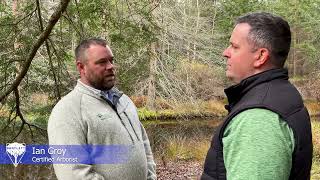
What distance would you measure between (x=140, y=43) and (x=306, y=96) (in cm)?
1991

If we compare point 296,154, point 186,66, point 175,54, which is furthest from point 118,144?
point 186,66

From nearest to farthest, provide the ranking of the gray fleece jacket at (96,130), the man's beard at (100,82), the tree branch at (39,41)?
the gray fleece jacket at (96,130) → the man's beard at (100,82) → the tree branch at (39,41)

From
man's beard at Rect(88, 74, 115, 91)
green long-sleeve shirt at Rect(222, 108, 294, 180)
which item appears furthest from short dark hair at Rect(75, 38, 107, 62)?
green long-sleeve shirt at Rect(222, 108, 294, 180)

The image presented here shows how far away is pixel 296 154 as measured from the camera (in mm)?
1328

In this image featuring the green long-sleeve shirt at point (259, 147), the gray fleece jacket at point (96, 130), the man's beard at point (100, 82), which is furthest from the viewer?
the man's beard at point (100, 82)

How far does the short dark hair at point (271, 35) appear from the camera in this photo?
1458 mm

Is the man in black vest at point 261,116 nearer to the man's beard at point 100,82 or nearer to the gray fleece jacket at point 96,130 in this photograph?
the gray fleece jacket at point 96,130

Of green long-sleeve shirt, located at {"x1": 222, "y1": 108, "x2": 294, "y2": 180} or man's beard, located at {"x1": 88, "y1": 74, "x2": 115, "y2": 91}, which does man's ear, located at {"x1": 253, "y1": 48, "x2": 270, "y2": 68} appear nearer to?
green long-sleeve shirt, located at {"x1": 222, "y1": 108, "x2": 294, "y2": 180}

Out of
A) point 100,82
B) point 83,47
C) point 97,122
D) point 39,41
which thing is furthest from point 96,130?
point 39,41

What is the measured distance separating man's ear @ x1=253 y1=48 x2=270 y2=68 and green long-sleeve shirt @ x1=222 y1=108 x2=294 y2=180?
0.22m

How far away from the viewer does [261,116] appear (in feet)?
4.24

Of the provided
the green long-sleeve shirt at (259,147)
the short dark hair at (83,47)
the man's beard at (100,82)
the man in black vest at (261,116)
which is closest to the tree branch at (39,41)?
the short dark hair at (83,47)

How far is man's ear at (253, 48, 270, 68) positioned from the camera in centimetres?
145

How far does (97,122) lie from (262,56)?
128cm
